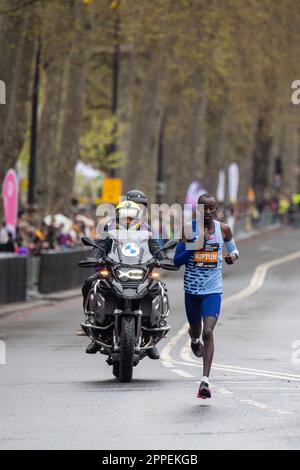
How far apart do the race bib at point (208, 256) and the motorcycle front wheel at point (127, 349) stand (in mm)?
1004

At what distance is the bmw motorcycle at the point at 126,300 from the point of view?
53.5 feet

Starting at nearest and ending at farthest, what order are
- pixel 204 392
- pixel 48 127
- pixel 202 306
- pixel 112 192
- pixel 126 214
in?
1. pixel 204 392
2. pixel 202 306
3. pixel 126 214
4. pixel 112 192
5. pixel 48 127

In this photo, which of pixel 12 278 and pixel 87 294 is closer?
pixel 87 294

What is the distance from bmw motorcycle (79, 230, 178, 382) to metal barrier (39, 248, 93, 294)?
16.4 m

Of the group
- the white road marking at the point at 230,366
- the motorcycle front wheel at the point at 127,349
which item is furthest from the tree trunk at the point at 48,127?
the motorcycle front wheel at the point at 127,349

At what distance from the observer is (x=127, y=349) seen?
52.4ft

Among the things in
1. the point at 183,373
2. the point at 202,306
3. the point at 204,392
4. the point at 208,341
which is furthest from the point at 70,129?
the point at 204,392

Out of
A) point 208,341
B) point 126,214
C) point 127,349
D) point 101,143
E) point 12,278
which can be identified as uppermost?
point 126,214

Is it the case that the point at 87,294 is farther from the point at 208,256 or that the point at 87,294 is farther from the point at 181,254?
the point at 208,256

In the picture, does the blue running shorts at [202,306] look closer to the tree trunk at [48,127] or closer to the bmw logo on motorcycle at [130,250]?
the bmw logo on motorcycle at [130,250]

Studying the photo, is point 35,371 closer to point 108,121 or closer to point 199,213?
point 199,213

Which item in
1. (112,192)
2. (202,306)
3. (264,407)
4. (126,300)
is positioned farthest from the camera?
(112,192)

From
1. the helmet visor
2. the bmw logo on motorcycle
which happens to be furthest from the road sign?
the bmw logo on motorcycle

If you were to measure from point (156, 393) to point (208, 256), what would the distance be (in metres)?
1.32
